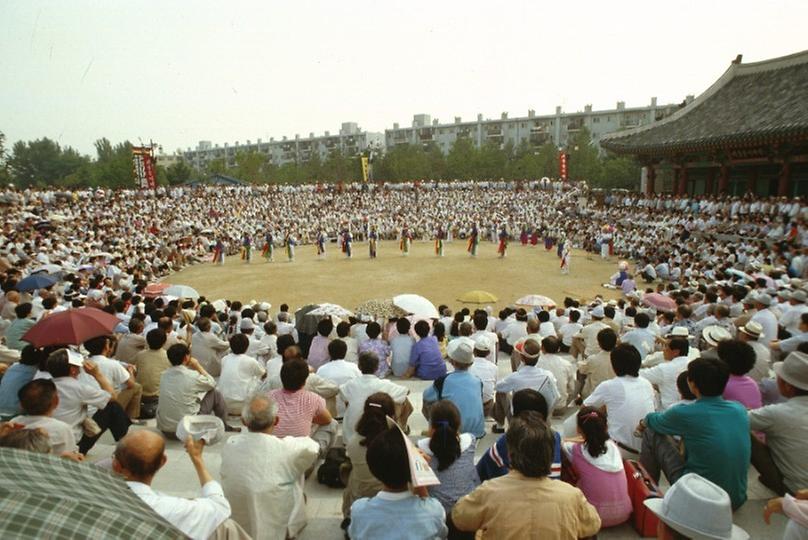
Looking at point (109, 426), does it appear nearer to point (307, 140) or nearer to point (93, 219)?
point (93, 219)

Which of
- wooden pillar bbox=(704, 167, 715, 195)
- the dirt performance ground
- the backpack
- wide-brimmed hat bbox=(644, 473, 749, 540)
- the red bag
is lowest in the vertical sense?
the dirt performance ground

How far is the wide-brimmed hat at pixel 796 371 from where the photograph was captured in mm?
3641

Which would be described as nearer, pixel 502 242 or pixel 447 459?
pixel 447 459

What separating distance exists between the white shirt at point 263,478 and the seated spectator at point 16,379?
8.97 feet

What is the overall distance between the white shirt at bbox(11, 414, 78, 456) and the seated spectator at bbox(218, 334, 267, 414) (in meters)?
1.99

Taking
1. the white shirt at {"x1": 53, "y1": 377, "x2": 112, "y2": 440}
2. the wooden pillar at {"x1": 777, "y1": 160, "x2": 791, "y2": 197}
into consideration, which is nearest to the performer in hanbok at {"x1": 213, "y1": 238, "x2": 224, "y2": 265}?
the white shirt at {"x1": 53, "y1": 377, "x2": 112, "y2": 440}

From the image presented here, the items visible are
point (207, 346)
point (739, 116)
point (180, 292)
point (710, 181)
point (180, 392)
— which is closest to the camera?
point (180, 392)

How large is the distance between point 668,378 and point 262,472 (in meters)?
3.77

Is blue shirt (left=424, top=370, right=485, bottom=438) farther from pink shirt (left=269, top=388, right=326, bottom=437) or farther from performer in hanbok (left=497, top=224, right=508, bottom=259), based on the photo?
performer in hanbok (left=497, top=224, right=508, bottom=259)

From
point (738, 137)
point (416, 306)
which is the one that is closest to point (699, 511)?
point (416, 306)

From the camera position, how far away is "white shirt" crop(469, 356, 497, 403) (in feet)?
18.0

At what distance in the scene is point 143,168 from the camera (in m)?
33.5

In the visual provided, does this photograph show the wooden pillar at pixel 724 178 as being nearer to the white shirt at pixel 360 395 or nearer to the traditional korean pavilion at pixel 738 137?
the traditional korean pavilion at pixel 738 137

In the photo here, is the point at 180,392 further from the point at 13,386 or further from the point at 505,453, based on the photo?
the point at 505,453
